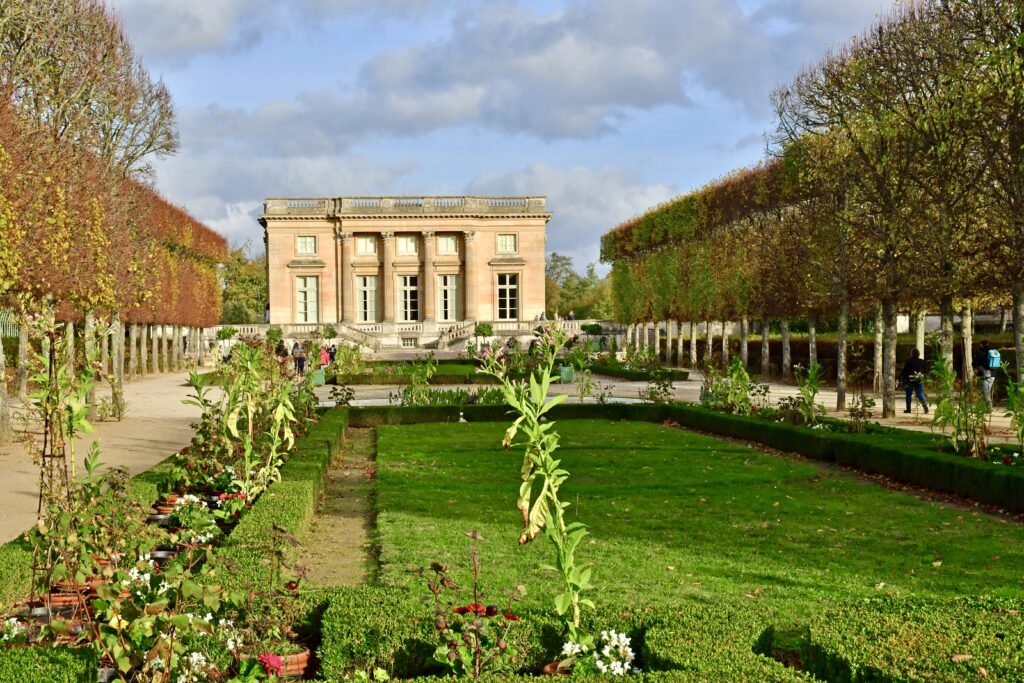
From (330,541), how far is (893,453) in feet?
20.4

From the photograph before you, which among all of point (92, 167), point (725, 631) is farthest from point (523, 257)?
point (725, 631)

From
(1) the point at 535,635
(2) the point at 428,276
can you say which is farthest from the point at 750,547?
(2) the point at 428,276

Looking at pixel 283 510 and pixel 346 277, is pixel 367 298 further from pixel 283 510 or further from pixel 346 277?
pixel 283 510

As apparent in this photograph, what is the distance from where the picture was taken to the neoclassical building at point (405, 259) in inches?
2077

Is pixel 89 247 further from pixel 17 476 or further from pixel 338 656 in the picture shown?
pixel 338 656

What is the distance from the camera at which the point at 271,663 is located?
4305mm

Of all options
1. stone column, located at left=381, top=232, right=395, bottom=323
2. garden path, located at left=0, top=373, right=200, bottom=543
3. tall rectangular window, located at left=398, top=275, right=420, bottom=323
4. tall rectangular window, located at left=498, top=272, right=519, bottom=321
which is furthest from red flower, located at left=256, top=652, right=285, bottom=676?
tall rectangular window, located at left=498, top=272, right=519, bottom=321

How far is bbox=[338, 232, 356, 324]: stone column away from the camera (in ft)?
173

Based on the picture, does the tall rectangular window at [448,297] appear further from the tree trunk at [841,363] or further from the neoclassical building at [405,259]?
the tree trunk at [841,363]

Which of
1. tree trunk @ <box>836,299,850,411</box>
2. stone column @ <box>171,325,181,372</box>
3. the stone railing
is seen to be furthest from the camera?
the stone railing

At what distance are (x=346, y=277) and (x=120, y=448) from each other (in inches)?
1561

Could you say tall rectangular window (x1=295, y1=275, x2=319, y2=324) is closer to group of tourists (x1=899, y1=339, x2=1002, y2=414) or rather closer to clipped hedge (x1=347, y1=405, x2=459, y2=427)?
clipped hedge (x1=347, y1=405, x2=459, y2=427)

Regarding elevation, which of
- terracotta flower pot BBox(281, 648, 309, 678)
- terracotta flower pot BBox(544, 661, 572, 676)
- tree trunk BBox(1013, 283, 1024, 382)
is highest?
tree trunk BBox(1013, 283, 1024, 382)

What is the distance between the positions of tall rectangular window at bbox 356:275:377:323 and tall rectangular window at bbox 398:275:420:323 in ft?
4.50
